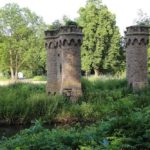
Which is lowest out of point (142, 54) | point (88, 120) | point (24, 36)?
point (88, 120)

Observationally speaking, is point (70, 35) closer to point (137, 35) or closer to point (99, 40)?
point (137, 35)

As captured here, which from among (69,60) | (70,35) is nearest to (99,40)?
(69,60)

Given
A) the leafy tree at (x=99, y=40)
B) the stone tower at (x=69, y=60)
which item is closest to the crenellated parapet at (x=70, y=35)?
the stone tower at (x=69, y=60)

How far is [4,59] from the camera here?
193ft

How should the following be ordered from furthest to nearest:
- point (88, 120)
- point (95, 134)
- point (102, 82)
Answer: point (102, 82) → point (88, 120) → point (95, 134)

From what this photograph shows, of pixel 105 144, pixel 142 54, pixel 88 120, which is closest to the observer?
pixel 105 144

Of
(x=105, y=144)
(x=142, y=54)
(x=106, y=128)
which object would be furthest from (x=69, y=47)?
(x=105, y=144)

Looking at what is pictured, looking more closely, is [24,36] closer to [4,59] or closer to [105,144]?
[4,59]

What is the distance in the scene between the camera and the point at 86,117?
20.8 meters

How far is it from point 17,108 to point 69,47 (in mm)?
5256

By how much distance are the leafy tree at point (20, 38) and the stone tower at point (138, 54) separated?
3291cm

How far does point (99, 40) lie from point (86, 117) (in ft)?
103

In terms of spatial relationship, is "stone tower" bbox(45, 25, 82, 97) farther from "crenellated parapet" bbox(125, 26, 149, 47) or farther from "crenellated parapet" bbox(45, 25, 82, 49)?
"crenellated parapet" bbox(125, 26, 149, 47)

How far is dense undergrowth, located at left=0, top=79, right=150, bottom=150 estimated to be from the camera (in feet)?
25.7
